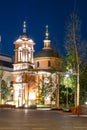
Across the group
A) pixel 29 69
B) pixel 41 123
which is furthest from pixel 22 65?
pixel 41 123

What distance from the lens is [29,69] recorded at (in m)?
88.8

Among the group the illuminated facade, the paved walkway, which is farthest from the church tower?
the paved walkway

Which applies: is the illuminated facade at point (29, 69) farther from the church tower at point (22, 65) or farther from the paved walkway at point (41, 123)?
the paved walkway at point (41, 123)

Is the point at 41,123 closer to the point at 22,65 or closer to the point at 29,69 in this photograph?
the point at 29,69

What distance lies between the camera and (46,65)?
91312mm

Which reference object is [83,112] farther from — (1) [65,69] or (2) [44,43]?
(2) [44,43]

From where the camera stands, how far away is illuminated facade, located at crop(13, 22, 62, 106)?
88000 millimetres

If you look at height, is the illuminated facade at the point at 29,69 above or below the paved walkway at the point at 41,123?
above

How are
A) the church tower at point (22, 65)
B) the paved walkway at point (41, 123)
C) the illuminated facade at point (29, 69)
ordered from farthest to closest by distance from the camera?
the church tower at point (22, 65), the illuminated facade at point (29, 69), the paved walkway at point (41, 123)

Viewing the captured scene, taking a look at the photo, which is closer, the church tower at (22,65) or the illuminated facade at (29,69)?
the illuminated facade at (29,69)

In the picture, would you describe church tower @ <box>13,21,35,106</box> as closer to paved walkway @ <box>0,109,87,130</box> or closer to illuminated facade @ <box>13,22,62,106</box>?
illuminated facade @ <box>13,22,62,106</box>

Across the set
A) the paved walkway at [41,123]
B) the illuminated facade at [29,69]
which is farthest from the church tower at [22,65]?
the paved walkway at [41,123]

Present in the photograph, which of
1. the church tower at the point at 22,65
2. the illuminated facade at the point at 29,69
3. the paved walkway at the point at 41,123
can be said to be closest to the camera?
the paved walkway at the point at 41,123

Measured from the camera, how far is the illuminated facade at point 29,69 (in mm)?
88000
